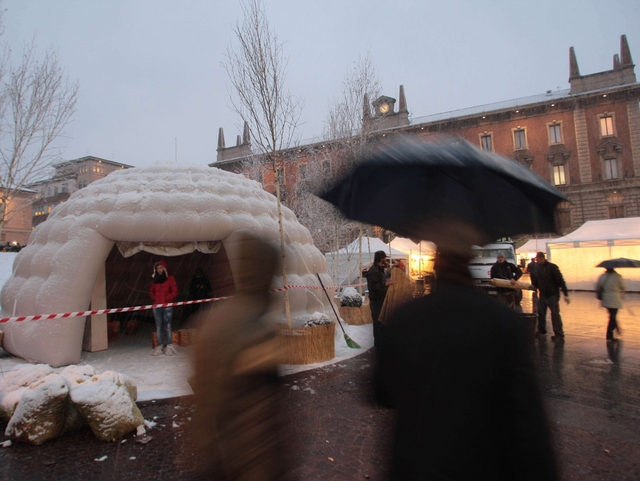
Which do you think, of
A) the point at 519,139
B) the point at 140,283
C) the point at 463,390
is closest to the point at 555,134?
the point at 519,139

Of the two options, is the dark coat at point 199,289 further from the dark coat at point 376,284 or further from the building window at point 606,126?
the building window at point 606,126

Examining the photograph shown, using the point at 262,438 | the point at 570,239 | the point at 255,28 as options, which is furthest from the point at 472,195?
the point at 570,239

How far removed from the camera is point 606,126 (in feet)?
103

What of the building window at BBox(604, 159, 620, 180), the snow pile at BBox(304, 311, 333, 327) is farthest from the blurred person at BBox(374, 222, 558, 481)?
the building window at BBox(604, 159, 620, 180)

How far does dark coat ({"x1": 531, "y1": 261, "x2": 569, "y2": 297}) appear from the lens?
27.7 ft

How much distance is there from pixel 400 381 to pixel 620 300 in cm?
898

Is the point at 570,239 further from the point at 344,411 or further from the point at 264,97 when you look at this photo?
the point at 344,411

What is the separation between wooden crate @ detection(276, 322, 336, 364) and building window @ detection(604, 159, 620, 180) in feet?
112

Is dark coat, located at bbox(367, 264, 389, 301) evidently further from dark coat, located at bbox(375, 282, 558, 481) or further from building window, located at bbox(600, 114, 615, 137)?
building window, located at bbox(600, 114, 615, 137)

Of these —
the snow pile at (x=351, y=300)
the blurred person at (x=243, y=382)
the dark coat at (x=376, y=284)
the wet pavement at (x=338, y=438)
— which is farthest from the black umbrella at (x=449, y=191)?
the snow pile at (x=351, y=300)

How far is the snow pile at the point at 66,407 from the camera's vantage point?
3947mm

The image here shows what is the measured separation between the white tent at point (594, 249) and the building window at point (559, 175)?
16.9m

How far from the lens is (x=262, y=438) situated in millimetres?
1918

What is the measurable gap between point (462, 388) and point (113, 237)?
7.02m
